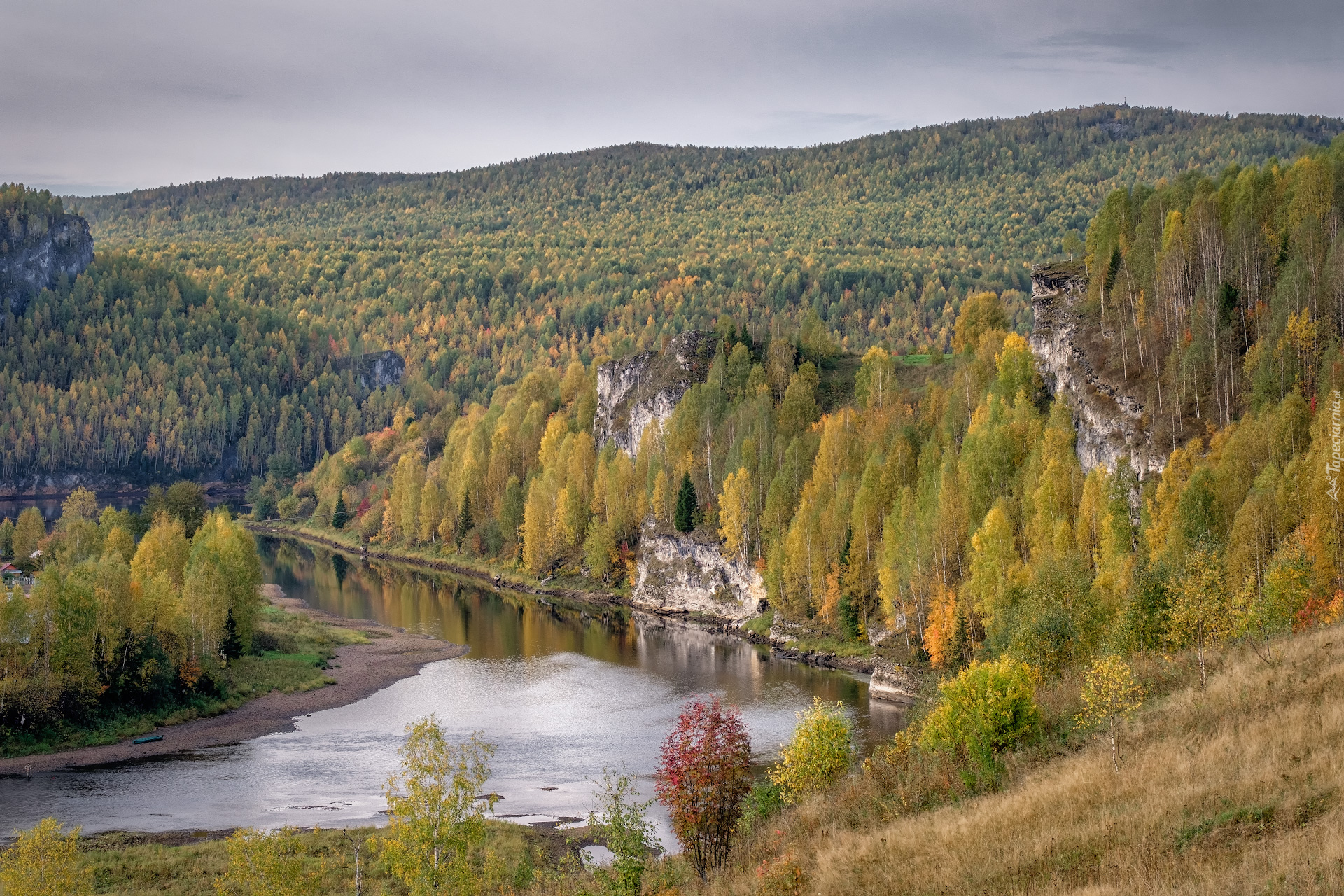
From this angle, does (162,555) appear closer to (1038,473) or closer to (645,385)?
(1038,473)

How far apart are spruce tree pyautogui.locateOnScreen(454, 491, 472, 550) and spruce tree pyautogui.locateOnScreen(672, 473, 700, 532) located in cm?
3589

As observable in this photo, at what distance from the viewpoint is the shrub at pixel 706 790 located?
1175 inches

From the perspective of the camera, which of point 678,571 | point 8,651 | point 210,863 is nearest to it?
point 210,863

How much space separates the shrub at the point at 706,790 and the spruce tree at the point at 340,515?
409ft

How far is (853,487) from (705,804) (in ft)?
169

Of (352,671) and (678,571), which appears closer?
(352,671)

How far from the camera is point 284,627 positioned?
275 feet

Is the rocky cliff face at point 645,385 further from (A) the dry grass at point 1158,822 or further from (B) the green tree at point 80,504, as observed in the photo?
(A) the dry grass at point 1158,822

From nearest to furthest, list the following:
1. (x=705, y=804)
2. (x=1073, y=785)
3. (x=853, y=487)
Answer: (x=1073, y=785)
(x=705, y=804)
(x=853, y=487)

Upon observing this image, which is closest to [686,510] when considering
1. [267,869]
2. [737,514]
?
[737,514]

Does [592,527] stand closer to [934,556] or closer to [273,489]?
[934,556]

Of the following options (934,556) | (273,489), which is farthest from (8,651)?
(273,489)

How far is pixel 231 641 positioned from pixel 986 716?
166 ft

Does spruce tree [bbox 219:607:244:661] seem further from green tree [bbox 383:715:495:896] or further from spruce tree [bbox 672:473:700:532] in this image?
green tree [bbox 383:715:495:896]
